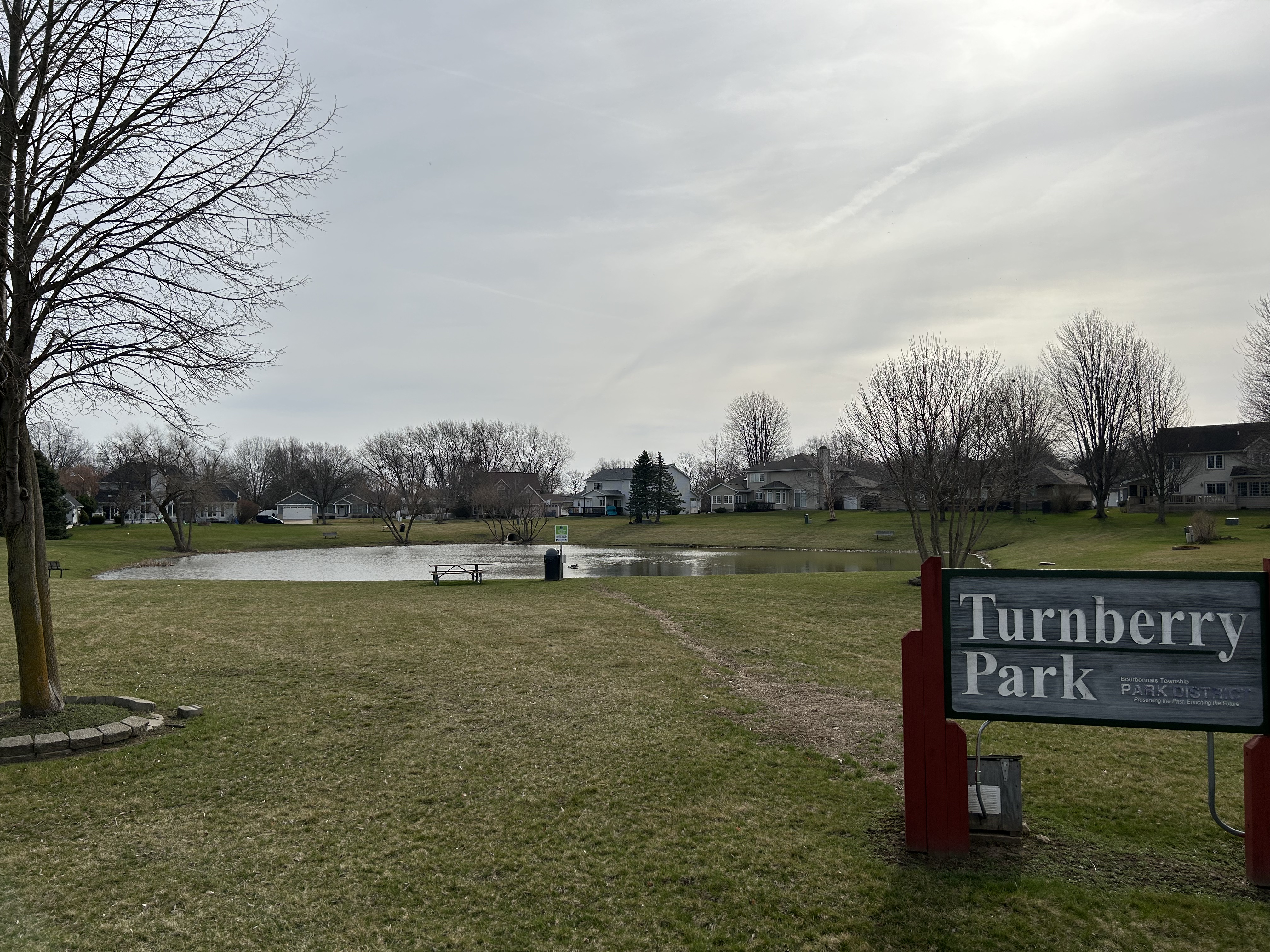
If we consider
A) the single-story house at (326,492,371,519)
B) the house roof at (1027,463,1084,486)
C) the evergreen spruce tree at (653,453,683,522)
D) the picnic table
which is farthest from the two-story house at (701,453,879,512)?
the single-story house at (326,492,371,519)

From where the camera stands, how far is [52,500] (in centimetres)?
4953

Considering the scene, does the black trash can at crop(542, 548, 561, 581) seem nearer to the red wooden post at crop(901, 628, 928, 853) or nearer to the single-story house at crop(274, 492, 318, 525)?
the red wooden post at crop(901, 628, 928, 853)

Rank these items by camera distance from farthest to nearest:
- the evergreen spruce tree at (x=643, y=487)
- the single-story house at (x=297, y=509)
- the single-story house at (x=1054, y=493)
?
the single-story house at (x=297, y=509), the evergreen spruce tree at (x=643, y=487), the single-story house at (x=1054, y=493)

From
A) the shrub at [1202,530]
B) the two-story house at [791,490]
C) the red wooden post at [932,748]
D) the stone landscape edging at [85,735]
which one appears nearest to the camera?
the red wooden post at [932,748]

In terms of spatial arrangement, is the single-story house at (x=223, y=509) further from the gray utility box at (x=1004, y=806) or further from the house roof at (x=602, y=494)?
the gray utility box at (x=1004, y=806)

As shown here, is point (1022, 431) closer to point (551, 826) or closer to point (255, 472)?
point (551, 826)

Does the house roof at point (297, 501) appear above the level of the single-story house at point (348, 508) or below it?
above

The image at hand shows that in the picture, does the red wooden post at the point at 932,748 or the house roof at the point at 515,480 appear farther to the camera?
the house roof at the point at 515,480

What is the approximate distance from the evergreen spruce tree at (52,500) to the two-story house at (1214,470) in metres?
72.8

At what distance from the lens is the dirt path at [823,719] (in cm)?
719

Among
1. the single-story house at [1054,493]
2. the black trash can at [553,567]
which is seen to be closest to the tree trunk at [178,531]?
the black trash can at [553,567]

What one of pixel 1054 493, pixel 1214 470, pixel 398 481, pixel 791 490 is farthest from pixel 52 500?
pixel 1214 470

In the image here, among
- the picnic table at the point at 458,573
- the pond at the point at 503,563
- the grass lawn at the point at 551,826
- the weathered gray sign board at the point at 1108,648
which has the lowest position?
the pond at the point at 503,563

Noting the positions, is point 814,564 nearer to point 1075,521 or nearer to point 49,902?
point 1075,521
